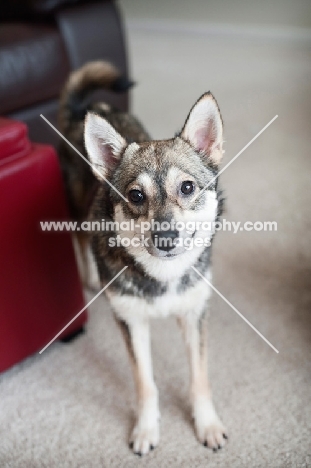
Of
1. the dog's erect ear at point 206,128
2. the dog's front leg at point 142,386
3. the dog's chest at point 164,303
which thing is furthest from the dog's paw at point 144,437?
the dog's erect ear at point 206,128

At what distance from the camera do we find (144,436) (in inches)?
45.7

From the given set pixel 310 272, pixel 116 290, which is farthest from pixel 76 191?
pixel 310 272

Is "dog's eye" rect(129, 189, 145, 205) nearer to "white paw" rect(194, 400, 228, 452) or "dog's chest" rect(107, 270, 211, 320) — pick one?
"dog's chest" rect(107, 270, 211, 320)

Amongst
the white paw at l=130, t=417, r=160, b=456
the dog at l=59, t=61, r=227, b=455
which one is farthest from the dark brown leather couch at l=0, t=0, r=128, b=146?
the white paw at l=130, t=417, r=160, b=456

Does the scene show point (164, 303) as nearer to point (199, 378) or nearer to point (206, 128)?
point (199, 378)

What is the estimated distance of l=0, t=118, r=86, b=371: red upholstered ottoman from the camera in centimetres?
118

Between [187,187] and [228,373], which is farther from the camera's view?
[228,373]

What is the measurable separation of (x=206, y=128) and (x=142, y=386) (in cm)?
70

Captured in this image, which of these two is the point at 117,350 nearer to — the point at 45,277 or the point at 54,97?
the point at 45,277

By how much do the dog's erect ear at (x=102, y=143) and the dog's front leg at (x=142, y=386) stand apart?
42 centimetres

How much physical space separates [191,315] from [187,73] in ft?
8.53

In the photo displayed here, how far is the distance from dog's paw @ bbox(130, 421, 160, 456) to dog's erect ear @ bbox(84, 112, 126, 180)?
2.22ft

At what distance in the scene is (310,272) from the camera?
1685 mm

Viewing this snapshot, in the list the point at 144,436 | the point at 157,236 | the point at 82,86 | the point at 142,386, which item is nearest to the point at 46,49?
the point at 82,86
